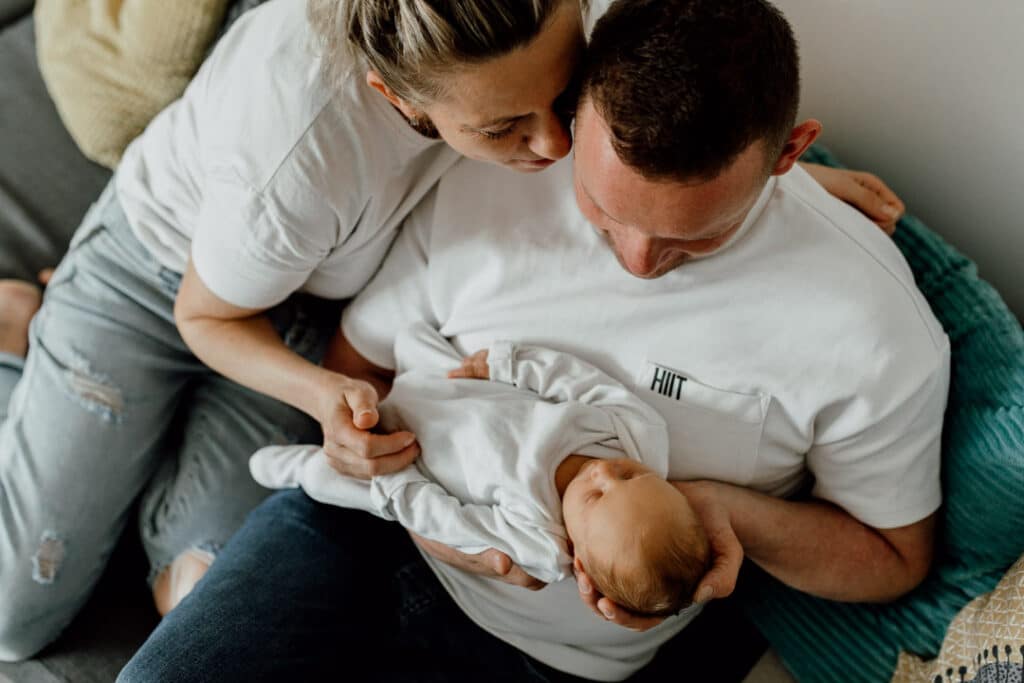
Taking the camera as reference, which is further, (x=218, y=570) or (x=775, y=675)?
(x=775, y=675)

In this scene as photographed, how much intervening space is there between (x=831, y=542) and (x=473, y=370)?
53 centimetres

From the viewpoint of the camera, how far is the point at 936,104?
4.14ft

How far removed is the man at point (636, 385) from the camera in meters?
1.03

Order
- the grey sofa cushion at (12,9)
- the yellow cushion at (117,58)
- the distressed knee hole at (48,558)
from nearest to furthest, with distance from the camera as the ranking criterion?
1. the distressed knee hole at (48,558)
2. the yellow cushion at (117,58)
3. the grey sofa cushion at (12,9)

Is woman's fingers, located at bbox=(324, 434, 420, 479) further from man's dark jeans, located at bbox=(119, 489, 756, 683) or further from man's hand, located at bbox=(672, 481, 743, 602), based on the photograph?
man's hand, located at bbox=(672, 481, 743, 602)

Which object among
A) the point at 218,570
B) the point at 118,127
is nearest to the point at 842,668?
the point at 218,570

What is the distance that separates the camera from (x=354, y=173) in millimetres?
1165

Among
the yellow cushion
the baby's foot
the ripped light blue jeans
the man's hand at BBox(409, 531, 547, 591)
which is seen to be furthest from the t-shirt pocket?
the baby's foot

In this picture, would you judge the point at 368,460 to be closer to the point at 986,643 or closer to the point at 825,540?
the point at 825,540

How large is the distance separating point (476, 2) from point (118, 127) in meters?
1.09

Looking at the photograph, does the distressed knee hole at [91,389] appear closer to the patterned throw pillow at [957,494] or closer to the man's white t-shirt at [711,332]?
the man's white t-shirt at [711,332]

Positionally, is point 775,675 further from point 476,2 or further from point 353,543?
point 476,2

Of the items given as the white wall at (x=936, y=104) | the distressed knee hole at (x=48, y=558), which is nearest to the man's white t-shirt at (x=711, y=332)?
the white wall at (x=936, y=104)

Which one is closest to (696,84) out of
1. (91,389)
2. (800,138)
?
(800,138)
